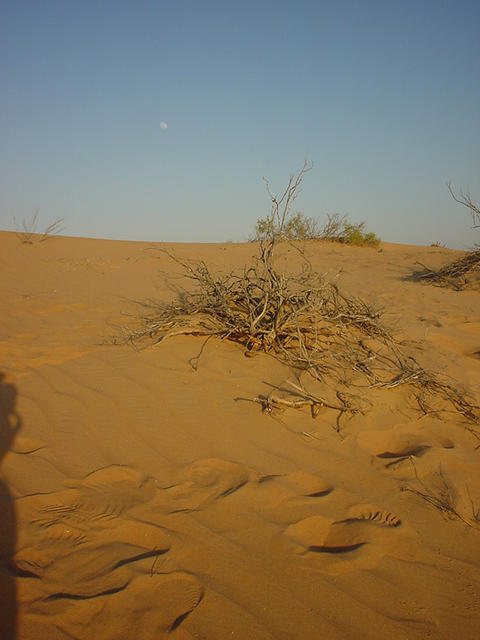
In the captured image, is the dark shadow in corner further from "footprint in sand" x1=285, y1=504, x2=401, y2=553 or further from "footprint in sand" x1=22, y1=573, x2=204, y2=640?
"footprint in sand" x1=285, y1=504, x2=401, y2=553

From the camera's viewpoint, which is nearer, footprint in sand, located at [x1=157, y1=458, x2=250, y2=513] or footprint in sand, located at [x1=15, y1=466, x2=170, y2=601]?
footprint in sand, located at [x1=15, y1=466, x2=170, y2=601]

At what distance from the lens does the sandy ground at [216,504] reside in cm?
132

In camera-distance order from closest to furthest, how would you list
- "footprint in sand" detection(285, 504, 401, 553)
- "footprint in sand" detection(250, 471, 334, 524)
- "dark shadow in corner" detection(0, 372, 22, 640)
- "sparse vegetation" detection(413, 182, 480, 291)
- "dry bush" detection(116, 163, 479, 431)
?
"dark shadow in corner" detection(0, 372, 22, 640) < "footprint in sand" detection(285, 504, 401, 553) < "footprint in sand" detection(250, 471, 334, 524) < "dry bush" detection(116, 163, 479, 431) < "sparse vegetation" detection(413, 182, 480, 291)

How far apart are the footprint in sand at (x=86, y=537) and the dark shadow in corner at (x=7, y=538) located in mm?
30

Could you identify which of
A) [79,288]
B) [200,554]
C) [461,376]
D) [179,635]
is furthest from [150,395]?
[79,288]

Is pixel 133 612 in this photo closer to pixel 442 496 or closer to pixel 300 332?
pixel 442 496

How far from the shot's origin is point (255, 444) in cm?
227

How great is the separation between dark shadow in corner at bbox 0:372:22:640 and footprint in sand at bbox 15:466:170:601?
0.10ft

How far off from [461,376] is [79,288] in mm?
5390

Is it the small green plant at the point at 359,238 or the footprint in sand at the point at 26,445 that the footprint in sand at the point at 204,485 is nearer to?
the footprint in sand at the point at 26,445

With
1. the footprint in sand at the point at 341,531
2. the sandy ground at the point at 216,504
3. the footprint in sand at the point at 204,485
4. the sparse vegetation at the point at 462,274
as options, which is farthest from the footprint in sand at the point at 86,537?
the sparse vegetation at the point at 462,274

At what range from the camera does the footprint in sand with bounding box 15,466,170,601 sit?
4.54 ft

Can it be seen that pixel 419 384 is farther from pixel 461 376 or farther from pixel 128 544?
pixel 128 544

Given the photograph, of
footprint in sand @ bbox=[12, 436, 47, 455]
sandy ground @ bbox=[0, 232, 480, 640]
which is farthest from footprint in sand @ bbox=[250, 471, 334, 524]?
footprint in sand @ bbox=[12, 436, 47, 455]
